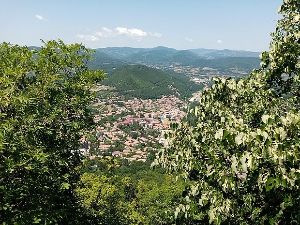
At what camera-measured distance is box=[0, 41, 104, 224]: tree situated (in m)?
8.40

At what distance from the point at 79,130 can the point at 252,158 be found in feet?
33.8

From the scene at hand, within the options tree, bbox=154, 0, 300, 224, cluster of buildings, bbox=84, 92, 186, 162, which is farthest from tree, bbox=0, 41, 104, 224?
cluster of buildings, bbox=84, 92, 186, 162

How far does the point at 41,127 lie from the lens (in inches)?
352

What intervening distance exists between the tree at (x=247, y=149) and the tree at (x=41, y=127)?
→ 5.16 m

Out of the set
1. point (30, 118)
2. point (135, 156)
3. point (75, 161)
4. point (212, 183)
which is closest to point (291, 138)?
point (212, 183)

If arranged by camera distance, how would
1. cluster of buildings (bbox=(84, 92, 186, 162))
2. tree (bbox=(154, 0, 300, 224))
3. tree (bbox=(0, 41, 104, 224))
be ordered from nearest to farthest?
1. tree (bbox=(154, 0, 300, 224))
2. tree (bbox=(0, 41, 104, 224))
3. cluster of buildings (bbox=(84, 92, 186, 162))

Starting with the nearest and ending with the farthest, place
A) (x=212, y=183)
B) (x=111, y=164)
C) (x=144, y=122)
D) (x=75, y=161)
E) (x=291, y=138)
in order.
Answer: (x=291, y=138)
(x=212, y=183)
(x=75, y=161)
(x=111, y=164)
(x=144, y=122)

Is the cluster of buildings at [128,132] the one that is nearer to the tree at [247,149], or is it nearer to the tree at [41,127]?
the tree at [41,127]

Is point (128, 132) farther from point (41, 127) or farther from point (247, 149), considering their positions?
point (247, 149)

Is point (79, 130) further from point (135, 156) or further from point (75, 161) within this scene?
point (135, 156)

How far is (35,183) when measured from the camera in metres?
9.40

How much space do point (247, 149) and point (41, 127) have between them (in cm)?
715

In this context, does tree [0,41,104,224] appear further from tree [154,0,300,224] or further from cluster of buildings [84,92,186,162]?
cluster of buildings [84,92,186,162]

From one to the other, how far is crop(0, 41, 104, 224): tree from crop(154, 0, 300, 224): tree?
516cm
